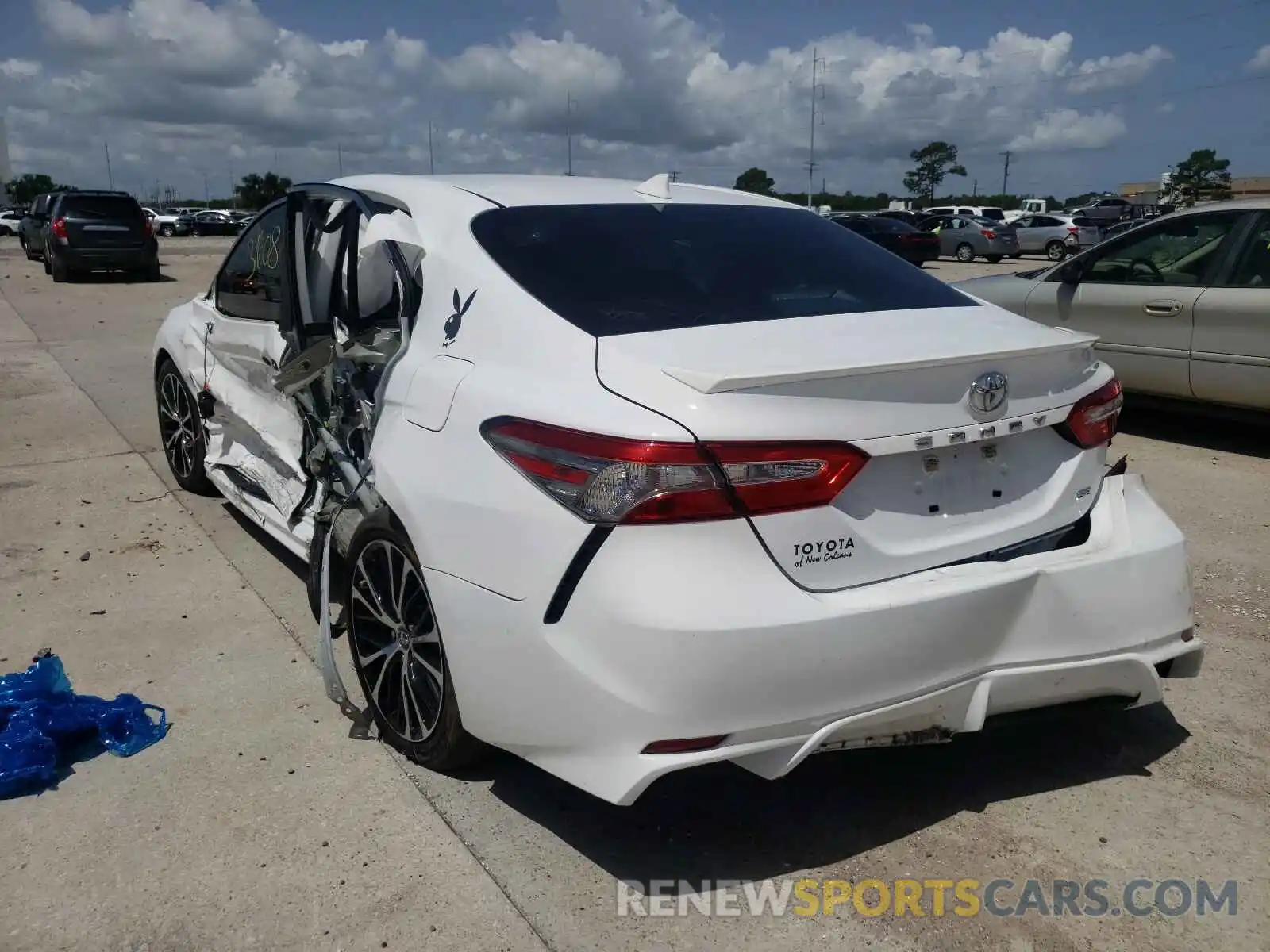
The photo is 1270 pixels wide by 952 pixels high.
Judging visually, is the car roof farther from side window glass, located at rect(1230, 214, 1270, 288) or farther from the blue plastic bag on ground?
side window glass, located at rect(1230, 214, 1270, 288)

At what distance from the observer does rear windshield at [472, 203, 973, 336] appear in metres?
2.85

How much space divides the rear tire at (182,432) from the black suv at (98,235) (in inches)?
621

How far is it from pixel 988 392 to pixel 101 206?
69.3 feet

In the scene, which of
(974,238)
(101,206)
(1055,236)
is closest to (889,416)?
(101,206)

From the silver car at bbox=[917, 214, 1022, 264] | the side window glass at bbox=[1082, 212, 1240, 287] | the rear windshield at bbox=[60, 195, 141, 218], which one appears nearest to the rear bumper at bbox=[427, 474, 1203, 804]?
the side window glass at bbox=[1082, 212, 1240, 287]

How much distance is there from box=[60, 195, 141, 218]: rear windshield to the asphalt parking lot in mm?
17957

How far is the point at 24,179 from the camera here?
95.1 m

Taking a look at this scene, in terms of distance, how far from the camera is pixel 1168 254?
280 inches

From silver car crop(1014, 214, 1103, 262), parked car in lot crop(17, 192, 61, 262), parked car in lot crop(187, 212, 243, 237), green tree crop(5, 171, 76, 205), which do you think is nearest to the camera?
parked car in lot crop(17, 192, 61, 262)

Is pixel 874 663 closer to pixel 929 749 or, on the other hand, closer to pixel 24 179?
pixel 929 749

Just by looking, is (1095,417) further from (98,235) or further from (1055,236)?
(1055,236)

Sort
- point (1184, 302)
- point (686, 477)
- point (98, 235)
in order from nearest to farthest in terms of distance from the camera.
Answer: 1. point (686, 477)
2. point (1184, 302)
3. point (98, 235)

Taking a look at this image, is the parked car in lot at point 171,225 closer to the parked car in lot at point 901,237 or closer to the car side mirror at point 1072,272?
the parked car in lot at point 901,237

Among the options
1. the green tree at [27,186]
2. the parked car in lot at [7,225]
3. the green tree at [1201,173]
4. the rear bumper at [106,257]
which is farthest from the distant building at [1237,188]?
the green tree at [27,186]
